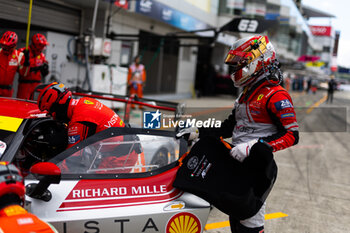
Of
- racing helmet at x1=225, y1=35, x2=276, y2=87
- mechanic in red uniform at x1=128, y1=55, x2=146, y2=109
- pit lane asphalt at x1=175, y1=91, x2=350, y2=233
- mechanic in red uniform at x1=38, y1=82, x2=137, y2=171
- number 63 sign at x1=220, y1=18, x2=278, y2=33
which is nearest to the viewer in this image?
Result: racing helmet at x1=225, y1=35, x2=276, y2=87

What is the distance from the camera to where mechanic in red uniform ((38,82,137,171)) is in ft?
11.0

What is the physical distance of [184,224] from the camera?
8.54ft

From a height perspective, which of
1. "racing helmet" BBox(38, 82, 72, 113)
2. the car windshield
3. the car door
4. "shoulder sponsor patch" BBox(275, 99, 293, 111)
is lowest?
the car door

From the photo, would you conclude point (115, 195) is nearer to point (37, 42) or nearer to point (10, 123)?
point (10, 123)

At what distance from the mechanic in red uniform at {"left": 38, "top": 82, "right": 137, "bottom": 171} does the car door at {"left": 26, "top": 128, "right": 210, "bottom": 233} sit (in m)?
0.56

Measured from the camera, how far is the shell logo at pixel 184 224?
2576 mm

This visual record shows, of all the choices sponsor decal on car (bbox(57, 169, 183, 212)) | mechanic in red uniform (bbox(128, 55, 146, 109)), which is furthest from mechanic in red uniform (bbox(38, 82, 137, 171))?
mechanic in red uniform (bbox(128, 55, 146, 109))

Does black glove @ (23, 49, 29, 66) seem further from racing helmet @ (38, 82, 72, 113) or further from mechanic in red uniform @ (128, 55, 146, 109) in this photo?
mechanic in red uniform @ (128, 55, 146, 109)

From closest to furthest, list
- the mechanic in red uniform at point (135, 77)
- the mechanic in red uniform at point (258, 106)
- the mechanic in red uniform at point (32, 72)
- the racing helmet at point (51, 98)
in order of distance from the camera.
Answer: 1. the mechanic in red uniform at point (258, 106)
2. the racing helmet at point (51, 98)
3. the mechanic in red uniform at point (32, 72)
4. the mechanic in red uniform at point (135, 77)

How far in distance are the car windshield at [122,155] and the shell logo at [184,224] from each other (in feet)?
1.52

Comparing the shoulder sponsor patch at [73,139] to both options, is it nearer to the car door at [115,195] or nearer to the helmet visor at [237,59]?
the car door at [115,195]

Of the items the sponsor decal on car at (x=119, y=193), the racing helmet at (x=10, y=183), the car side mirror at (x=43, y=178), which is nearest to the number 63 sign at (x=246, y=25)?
the sponsor decal on car at (x=119, y=193)

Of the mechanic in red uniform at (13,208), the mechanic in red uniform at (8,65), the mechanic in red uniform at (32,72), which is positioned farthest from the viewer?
the mechanic in red uniform at (32,72)

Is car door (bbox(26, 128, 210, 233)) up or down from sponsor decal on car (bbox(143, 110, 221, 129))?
down
